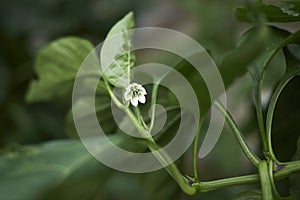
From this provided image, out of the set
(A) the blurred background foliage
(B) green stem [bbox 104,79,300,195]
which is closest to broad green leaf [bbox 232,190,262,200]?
(B) green stem [bbox 104,79,300,195]

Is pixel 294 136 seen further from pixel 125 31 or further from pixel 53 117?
pixel 53 117

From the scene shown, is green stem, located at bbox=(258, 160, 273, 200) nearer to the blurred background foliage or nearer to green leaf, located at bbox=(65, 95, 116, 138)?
green leaf, located at bbox=(65, 95, 116, 138)

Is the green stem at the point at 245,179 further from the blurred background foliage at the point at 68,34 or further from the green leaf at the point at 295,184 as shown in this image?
the blurred background foliage at the point at 68,34

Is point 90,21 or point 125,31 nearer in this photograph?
point 125,31

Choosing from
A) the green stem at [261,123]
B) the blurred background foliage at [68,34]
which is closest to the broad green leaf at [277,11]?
the green stem at [261,123]

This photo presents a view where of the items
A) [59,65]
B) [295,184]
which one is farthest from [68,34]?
[295,184]

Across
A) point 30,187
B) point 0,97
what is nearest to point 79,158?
point 30,187
